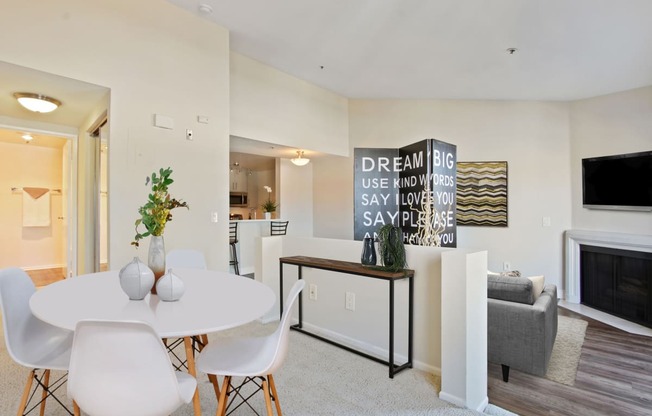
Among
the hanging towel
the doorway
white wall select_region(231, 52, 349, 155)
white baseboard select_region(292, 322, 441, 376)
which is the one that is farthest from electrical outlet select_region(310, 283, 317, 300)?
the hanging towel

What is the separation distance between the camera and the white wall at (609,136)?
4.51 meters

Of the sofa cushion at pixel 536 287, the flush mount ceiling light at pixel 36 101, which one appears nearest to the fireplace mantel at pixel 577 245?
the sofa cushion at pixel 536 287

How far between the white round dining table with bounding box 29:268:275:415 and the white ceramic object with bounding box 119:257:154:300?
0.04 metres

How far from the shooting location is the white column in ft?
6.76

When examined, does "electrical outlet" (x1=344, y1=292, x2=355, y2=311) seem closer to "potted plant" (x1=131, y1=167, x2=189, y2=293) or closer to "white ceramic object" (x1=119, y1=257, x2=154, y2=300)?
"potted plant" (x1=131, y1=167, x2=189, y2=293)

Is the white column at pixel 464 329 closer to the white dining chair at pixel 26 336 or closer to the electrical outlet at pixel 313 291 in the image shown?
the electrical outlet at pixel 313 291

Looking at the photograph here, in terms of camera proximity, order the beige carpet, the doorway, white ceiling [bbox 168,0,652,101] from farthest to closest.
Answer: the doorway → white ceiling [bbox 168,0,652,101] → the beige carpet

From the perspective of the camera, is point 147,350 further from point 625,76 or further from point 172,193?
point 625,76

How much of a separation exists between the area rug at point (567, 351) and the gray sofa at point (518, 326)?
251 mm

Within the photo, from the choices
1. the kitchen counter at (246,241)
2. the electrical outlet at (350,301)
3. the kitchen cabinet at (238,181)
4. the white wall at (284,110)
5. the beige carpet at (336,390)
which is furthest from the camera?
the kitchen cabinet at (238,181)

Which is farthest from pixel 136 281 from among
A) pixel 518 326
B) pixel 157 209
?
pixel 518 326

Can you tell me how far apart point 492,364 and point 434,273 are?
107 centimetres

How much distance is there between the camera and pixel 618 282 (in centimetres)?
441

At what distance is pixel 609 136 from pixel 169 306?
19.0 feet
